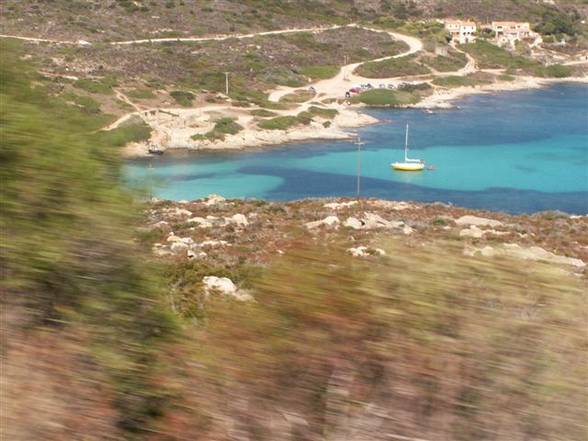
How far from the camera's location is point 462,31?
65938mm

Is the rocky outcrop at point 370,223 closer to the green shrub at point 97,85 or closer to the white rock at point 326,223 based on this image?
the white rock at point 326,223

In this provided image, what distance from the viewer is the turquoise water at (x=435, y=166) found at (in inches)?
1198

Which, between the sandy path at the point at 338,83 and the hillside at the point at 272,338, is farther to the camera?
the sandy path at the point at 338,83

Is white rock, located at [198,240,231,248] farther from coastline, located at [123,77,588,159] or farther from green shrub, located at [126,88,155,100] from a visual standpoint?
green shrub, located at [126,88,155,100]

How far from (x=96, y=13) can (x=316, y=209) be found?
1592 inches

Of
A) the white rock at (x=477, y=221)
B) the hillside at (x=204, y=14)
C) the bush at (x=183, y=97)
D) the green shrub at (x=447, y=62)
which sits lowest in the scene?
the white rock at (x=477, y=221)

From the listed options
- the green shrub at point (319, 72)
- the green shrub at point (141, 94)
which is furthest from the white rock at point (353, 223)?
the green shrub at point (319, 72)

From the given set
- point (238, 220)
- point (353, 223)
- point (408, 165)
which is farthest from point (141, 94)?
point (353, 223)

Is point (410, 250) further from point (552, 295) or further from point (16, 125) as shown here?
point (16, 125)

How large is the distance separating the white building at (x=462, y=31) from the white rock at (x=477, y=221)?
46.2 meters

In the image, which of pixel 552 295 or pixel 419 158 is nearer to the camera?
pixel 552 295

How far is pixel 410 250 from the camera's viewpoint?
11.1 ft

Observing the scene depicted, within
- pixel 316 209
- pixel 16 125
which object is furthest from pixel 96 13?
pixel 16 125

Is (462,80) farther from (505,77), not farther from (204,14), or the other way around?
(204,14)
